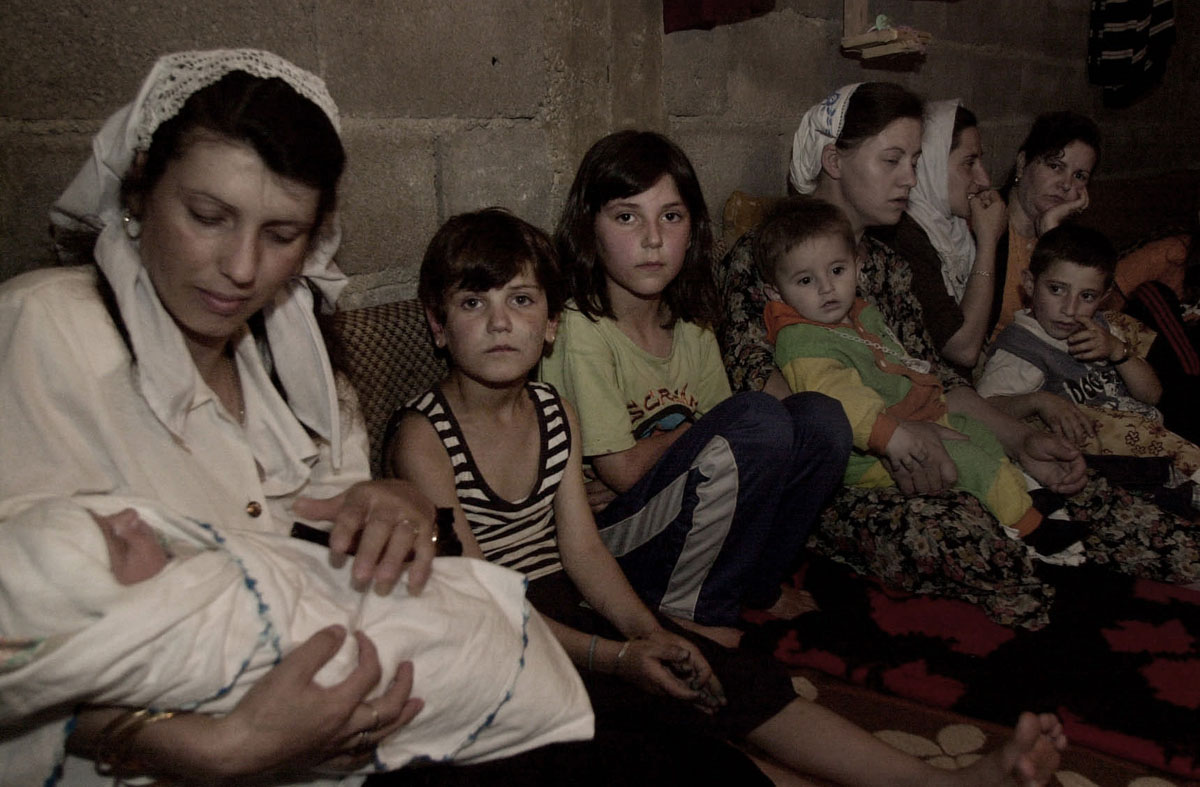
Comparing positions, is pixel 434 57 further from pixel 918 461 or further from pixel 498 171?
pixel 918 461

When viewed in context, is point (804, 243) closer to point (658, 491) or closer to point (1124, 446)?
point (658, 491)

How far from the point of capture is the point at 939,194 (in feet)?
10.7

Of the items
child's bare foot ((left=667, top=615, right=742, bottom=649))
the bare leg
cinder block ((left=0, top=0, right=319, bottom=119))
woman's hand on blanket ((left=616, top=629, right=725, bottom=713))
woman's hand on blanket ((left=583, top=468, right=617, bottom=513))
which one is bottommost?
child's bare foot ((left=667, top=615, right=742, bottom=649))

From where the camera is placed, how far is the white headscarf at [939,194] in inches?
127

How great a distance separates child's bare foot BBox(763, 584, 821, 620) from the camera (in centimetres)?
228

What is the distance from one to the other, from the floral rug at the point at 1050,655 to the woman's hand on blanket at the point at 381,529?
1110 mm

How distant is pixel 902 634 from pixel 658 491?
745mm

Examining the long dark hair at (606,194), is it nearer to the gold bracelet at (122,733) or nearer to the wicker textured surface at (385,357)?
the wicker textured surface at (385,357)

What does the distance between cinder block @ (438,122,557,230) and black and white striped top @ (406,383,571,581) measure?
0.71m

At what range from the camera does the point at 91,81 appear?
1.57 meters

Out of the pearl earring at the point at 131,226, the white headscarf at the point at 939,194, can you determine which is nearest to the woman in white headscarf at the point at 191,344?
the pearl earring at the point at 131,226

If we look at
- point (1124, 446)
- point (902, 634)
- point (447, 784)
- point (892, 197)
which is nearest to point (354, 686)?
point (447, 784)

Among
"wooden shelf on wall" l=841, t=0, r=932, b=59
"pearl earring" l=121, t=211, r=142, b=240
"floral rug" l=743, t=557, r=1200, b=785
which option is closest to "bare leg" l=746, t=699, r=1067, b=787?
"floral rug" l=743, t=557, r=1200, b=785

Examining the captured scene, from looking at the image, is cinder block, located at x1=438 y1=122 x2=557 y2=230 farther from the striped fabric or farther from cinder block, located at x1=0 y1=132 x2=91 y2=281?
the striped fabric
